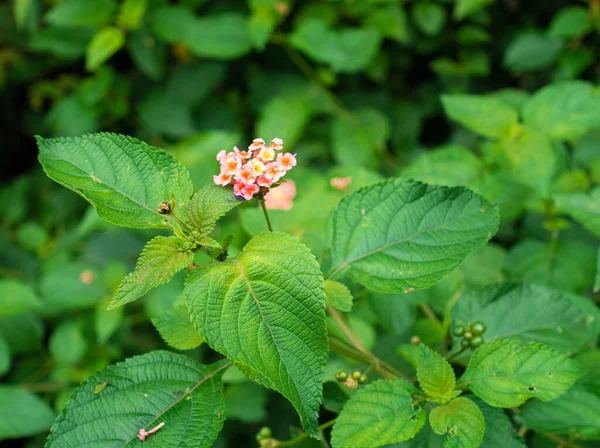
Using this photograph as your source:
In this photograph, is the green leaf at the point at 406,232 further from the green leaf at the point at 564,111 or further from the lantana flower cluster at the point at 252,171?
the green leaf at the point at 564,111

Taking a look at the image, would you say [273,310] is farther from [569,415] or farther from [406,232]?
[569,415]

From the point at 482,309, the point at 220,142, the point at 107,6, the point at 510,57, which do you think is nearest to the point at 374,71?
the point at 510,57

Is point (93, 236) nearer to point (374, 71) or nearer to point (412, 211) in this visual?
point (374, 71)

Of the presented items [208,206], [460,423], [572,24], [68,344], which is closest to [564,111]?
[572,24]

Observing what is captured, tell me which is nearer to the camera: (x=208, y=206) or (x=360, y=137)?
(x=208, y=206)

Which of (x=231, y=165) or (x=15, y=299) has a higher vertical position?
(x=231, y=165)

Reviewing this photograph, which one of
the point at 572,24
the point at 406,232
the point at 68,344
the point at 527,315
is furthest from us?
the point at 572,24

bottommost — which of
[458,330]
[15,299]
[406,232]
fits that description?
[15,299]

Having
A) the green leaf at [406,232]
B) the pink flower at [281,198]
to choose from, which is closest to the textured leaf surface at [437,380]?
the green leaf at [406,232]
